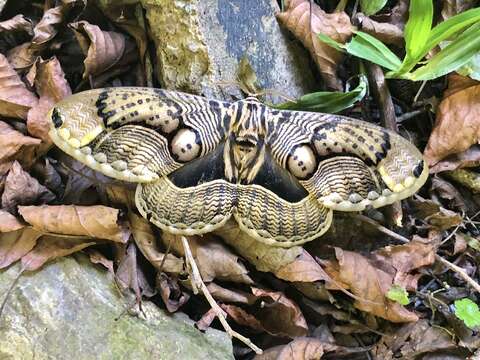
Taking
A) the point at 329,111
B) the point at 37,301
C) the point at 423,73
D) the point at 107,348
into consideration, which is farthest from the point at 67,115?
the point at 423,73

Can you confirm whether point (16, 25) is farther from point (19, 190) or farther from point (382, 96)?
point (382, 96)

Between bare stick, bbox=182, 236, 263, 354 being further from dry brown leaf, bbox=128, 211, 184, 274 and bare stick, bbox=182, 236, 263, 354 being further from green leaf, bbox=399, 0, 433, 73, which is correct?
green leaf, bbox=399, 0, 433, 73

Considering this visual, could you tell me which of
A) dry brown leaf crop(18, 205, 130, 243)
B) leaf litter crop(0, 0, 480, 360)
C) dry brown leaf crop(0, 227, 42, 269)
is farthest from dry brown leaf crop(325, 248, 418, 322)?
dry brown leaf crop(0, 227, 42, 269)

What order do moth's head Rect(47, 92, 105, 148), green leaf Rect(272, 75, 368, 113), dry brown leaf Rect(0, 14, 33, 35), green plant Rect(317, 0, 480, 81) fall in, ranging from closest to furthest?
→ moth's head Rect(47, 92, 105, 148), green plant Rect(317, 0, 480, 81), green leaf Rect(272, 75, 368, 113), dry brown leaf Rect(0, 14, 33, 35)

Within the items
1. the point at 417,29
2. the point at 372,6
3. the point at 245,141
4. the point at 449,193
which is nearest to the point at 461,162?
the point at 449,193

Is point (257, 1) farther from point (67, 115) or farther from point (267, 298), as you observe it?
point (267, 298)

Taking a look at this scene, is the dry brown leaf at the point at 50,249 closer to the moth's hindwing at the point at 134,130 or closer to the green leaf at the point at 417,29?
the moth's hindwing at the point at 134,130

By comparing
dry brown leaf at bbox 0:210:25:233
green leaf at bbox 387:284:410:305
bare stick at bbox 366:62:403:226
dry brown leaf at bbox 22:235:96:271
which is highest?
bare stick at bbox 366:62:403:226
